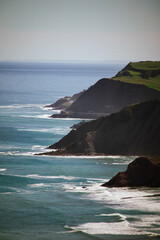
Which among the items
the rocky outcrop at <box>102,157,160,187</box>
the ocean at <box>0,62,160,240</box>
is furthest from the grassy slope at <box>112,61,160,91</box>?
the rocky outcrop at <box>102,157,160,187</box>

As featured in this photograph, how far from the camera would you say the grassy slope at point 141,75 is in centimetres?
14975

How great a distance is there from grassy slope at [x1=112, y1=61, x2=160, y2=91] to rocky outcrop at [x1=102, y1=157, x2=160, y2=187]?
80.8 m

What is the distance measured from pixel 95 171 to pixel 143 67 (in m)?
96.4

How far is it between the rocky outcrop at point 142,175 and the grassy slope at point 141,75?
3183 inches

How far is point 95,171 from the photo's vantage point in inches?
2977

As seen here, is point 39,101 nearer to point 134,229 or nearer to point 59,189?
point 59,189

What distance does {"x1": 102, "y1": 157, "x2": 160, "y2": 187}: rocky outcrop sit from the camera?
62.8 metres

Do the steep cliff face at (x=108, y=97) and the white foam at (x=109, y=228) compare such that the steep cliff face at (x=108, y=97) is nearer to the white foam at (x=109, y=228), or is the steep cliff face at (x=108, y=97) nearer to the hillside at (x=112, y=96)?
the hillside at (x=112, y=96)

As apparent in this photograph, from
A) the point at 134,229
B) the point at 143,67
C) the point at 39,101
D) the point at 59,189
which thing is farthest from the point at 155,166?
the point at 39,101

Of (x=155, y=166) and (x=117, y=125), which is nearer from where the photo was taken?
(x=155, y=166)

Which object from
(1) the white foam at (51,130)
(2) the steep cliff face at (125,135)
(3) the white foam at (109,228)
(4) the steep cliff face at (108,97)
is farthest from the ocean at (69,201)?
(4) the steep cliff face at (108,97)

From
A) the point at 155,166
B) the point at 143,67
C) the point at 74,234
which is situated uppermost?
the point at 143,67

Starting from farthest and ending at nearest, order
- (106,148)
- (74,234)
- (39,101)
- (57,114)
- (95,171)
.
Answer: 1. (39,101)
2. (57,114)
3. (106,148)
4. (95,171)
5. (74,234)

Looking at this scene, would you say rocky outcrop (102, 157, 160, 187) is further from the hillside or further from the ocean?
the hillside
